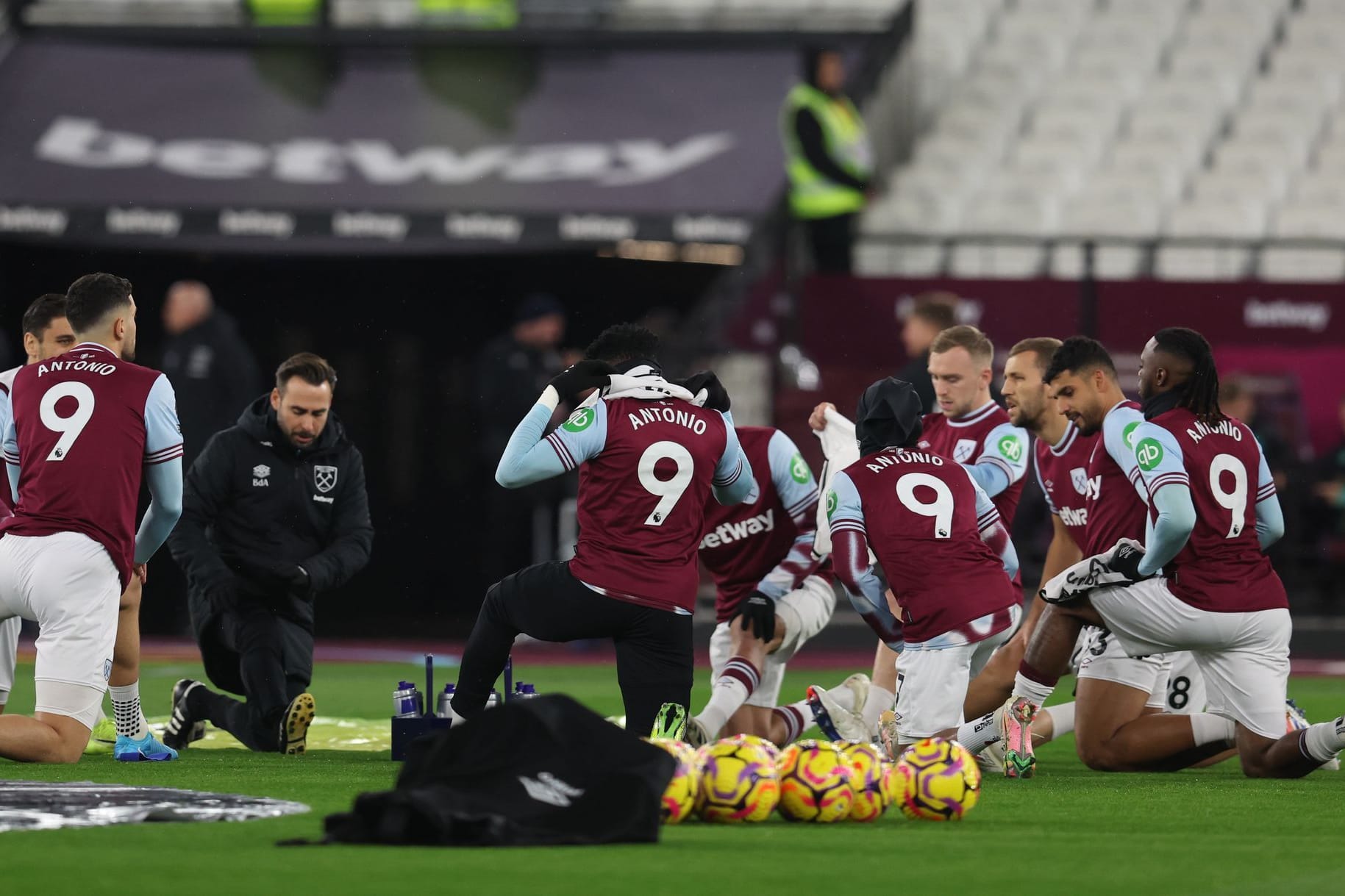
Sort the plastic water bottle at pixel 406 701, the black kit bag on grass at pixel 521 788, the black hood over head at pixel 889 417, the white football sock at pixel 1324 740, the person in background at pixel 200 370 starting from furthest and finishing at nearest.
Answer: the person in background at pixel 200 370
the plastic water bottle at pixel 406 701
the black hood over head at pixel 889 417
the white football sock at pixel 1324 740
the black kit bag on grass at pixel 521 788

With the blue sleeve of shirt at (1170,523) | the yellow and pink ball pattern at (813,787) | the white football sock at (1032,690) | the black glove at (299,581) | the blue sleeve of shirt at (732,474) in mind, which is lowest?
the yellow and pink ball pattern at (813,787)

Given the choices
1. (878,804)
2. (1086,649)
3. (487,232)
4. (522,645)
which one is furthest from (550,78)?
(878,804)

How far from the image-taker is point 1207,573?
28.5 feet

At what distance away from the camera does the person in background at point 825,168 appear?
16969 mm

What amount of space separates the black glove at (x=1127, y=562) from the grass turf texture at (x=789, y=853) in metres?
0.91

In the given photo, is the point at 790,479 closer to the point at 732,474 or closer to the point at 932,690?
the point at 732,474

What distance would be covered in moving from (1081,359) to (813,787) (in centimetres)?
318

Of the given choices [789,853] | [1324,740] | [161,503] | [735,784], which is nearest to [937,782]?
[735,784]

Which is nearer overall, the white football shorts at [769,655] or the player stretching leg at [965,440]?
the white football shorts at [769,655]

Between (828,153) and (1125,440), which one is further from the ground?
(828,153)

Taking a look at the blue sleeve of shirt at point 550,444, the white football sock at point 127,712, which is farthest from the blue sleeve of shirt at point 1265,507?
the white football sock at point 127,712

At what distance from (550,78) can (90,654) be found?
1089 cm

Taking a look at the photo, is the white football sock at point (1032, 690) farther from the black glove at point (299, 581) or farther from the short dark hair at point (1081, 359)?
the black glove at point (299, 581)

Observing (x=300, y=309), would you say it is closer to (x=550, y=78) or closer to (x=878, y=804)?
(x=550, y=78)
